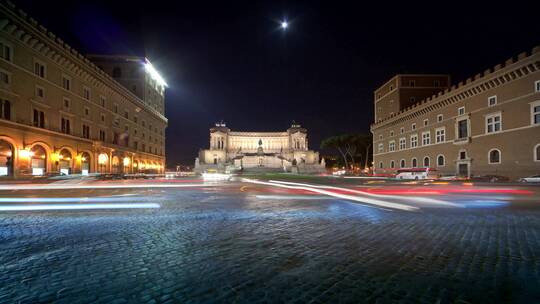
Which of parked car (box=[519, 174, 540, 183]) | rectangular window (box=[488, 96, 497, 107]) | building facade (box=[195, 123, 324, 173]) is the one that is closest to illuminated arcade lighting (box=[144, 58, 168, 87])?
building facade (box=[195, 123, 324, 173])

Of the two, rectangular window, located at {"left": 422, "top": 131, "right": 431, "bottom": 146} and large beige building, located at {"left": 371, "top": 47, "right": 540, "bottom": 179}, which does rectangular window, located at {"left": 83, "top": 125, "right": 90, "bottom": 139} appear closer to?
large beige building, located at {"left": 371, "top": 47, "right": 540, "bottom": 179}

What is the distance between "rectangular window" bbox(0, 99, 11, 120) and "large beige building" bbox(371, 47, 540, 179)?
50472 millimetres

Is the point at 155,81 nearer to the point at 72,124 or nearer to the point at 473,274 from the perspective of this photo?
the point at 72,124

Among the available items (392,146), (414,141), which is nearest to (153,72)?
(392,146)

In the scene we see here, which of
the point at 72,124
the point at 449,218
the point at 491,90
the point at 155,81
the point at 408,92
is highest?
the point at 155,81

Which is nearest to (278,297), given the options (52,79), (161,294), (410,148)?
(161,294)

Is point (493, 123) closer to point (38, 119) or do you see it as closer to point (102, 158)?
point (38, 119)

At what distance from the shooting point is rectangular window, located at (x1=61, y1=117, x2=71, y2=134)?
37231mm

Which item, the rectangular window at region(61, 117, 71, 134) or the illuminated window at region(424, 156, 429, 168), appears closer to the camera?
the rectangular window at region(61, 117, 71, 134)

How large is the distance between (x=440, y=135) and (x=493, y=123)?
10.0 metres

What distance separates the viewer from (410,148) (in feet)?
178

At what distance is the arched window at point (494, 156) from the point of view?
3494 cm

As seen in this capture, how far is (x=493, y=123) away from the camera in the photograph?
36000mm

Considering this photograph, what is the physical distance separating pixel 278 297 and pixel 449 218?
725 centimetres
